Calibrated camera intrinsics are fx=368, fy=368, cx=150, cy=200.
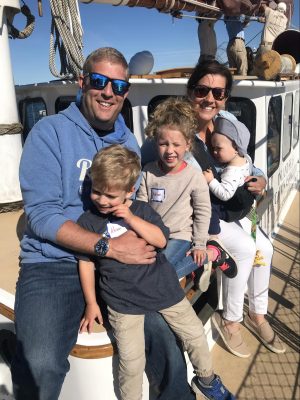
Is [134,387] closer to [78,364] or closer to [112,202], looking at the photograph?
[78,364]

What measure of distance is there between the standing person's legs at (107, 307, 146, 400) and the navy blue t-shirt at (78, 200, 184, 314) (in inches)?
1.8

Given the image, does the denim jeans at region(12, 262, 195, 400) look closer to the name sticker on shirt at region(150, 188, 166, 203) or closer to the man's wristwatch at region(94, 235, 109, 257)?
the man's wristwatch at region(94, 235, 109, 257)

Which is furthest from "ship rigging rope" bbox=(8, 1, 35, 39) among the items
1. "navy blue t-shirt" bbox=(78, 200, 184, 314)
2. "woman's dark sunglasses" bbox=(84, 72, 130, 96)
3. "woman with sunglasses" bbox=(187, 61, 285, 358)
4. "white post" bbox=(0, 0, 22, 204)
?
"navy blue t-shirt" bbox=(78, 200, 184, 314)

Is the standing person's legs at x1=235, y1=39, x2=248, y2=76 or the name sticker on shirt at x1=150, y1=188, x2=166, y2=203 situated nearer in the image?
the name sticker on shirt at x1=150, y1=188, x2=166, y2=203

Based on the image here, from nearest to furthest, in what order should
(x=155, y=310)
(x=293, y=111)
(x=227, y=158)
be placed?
(x=155, y=310)
(x=227, y=158)
(x=293, y=111)

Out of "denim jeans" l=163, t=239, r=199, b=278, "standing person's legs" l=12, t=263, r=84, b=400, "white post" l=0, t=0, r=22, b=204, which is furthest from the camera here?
"white post" l=0, t=0, r=22, b=204

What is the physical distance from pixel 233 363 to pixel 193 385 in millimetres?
849

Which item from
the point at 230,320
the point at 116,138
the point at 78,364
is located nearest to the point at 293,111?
the point at 230,320

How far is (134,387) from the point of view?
6.09ft

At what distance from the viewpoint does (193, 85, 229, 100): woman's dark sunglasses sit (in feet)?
8.41

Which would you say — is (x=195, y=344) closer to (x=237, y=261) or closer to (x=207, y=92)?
(x=237, y=261)

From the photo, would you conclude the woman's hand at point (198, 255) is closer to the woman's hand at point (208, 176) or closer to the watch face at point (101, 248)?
the woman's hand at point (208, 176)

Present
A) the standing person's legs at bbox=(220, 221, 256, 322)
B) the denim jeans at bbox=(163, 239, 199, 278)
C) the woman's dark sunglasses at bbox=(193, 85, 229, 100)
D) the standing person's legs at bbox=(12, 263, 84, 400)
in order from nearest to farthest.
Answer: the standing person's legs at bbox=(12, 263, 84, 400), the denim jeans at bbox=(163, 239, 199, 278), the woman's dark sunglasses at bbox=(193, 85, 229, 100), the standing person's legs at bbox=(220, 221, 256, 322)

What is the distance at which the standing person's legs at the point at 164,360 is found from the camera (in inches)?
76.6
